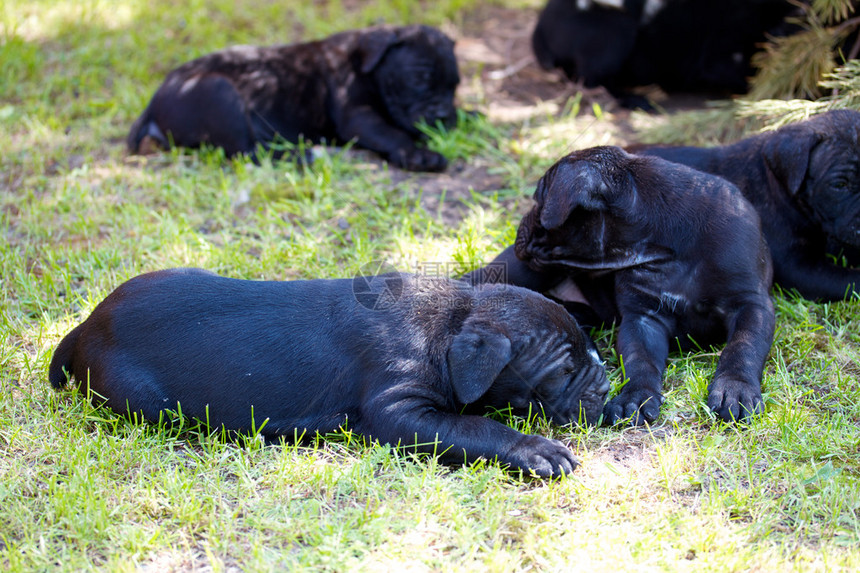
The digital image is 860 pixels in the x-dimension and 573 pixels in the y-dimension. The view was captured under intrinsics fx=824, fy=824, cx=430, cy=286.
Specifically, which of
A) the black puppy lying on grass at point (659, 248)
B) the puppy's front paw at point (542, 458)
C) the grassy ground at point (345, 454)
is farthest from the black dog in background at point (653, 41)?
the puppy's front paw at point (542, 458)

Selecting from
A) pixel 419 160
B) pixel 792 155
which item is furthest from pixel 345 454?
pixel 419 160

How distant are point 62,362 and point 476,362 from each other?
6.76 ft

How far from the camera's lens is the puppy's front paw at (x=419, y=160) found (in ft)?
22.3

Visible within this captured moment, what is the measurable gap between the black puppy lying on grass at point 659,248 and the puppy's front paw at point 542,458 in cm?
76

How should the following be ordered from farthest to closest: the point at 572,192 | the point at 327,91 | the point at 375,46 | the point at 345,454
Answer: the point at 327,91 → the point at 375,46 → the point at 572,192 → the point at 345,454

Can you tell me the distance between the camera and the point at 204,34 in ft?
30.2

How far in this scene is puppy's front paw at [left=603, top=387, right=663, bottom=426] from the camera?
391cm

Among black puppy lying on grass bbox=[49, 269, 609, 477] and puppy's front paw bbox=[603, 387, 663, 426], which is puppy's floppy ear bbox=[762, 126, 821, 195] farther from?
black puppy lying on grass bbox=[49, 269, 609, 477]

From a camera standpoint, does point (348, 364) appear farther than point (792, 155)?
No

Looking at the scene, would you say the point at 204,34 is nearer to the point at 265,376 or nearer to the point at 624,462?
the point at 265,376

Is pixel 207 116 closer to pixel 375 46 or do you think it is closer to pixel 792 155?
pixel 375 46

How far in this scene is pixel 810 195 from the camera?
16.0ft

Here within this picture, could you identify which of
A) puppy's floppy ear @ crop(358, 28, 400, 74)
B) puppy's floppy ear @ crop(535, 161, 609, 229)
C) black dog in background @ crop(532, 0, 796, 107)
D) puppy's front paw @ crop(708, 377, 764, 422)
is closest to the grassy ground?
puppy's front paw @ crop(708, 377, 764, 422)

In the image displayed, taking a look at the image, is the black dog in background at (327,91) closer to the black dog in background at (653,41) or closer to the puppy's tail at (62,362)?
the black dog in background at (653,41)
